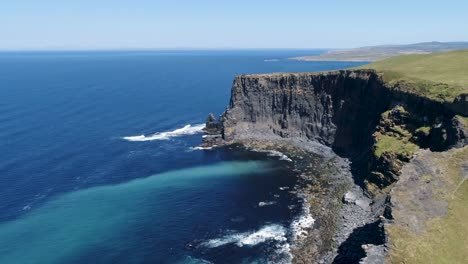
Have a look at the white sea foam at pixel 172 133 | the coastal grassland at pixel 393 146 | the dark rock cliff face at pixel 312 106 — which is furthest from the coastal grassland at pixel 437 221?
the white sea foam at pixel 172 133

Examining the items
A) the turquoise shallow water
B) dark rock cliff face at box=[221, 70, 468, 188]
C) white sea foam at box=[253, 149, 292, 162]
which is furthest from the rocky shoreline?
the turquoise shallow water

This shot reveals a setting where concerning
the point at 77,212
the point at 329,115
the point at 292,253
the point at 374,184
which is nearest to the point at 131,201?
the point at 77,212

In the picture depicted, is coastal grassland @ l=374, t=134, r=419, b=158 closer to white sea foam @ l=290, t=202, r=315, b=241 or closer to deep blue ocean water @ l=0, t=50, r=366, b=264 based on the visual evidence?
white sea foam @ l=290, t=202, r=315, b=241

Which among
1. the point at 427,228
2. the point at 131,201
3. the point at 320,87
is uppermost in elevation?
the point at 320,87

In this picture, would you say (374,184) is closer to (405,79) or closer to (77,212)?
(405,79)

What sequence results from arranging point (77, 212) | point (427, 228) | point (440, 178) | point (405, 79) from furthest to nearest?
point (405, 79) → point (77, 212) → point (440, 178) → point (427, 228)

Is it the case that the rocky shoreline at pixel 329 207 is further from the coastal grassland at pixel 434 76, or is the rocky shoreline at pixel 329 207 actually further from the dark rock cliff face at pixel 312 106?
the coastal grassland at pixel 434 76
